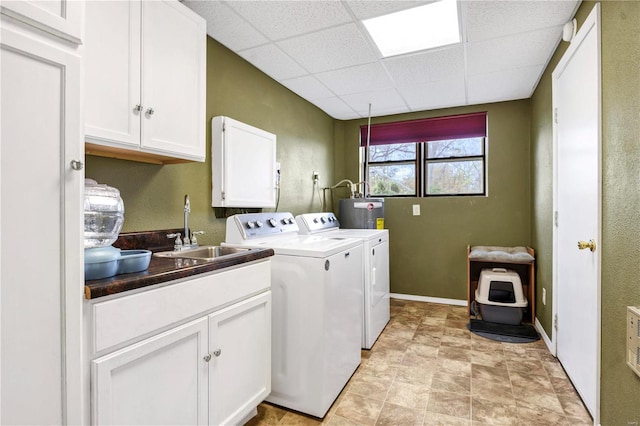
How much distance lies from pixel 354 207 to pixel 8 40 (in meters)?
3.02

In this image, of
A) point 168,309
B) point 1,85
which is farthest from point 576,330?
point 1,85

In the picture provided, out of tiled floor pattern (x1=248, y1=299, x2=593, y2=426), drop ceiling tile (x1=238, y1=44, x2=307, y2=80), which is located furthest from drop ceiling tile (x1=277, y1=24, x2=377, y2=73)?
tiled floor pattern (x1=248, y1=299, x2=593, y2=426)

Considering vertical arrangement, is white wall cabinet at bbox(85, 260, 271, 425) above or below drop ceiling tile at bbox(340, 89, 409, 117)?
below

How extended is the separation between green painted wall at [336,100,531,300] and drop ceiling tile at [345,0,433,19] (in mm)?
2149

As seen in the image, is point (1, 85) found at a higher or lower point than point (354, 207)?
higher

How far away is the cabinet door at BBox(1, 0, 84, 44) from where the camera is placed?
0.79 m

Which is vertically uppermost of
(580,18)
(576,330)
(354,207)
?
(580,18)

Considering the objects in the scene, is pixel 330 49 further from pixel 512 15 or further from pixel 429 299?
pixel 429 299

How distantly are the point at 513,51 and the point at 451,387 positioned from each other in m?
2.36

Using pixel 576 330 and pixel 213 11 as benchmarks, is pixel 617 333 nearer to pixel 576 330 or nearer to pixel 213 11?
pixel 576 330

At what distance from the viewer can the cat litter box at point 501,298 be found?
307 cm

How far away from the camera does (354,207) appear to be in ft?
11.7

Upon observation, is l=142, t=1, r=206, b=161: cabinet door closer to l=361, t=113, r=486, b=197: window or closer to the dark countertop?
the dark countertop

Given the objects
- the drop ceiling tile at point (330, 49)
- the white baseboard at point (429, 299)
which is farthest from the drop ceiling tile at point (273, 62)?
the white baseboard at point (429, 299)
